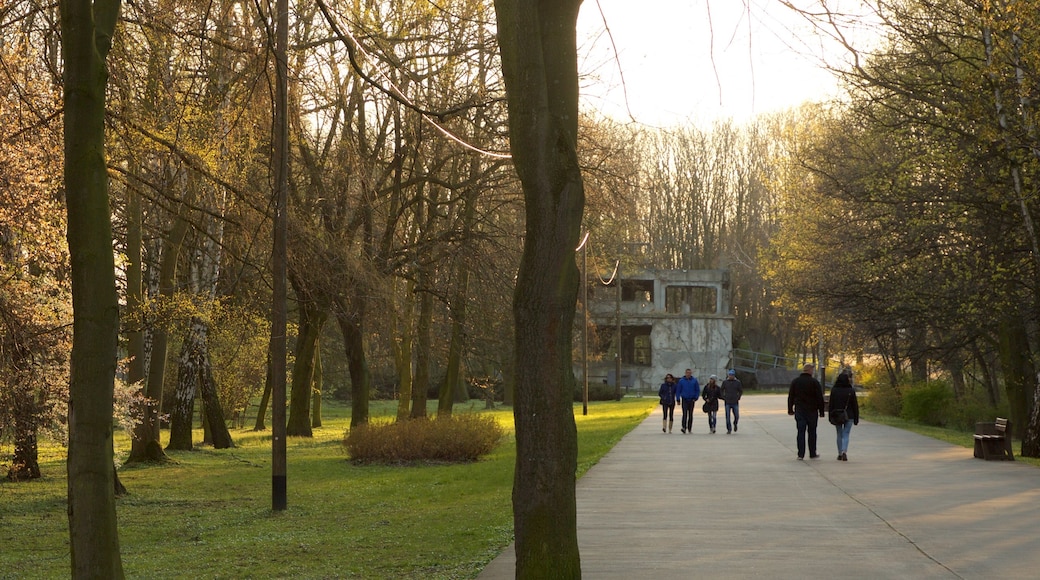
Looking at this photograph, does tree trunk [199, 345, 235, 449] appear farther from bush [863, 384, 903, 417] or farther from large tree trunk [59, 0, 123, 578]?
bush [863, 384, 903, 417]

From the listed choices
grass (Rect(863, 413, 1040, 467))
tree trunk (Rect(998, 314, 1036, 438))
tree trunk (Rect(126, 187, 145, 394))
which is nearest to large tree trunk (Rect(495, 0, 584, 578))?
tree trunk (Rect(126, 187, 145, 394))

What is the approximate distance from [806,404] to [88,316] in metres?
17.1

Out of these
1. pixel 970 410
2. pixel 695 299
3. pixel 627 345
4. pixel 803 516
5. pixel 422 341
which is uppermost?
pixel 695 299

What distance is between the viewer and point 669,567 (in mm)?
10320

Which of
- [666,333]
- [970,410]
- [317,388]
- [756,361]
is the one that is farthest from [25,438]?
[756,361]

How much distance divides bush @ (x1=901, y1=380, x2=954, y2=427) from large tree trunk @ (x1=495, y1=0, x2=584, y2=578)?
34.6 metres

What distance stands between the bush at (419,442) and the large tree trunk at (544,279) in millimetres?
18388

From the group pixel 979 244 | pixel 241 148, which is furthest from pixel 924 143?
pixel 241 148

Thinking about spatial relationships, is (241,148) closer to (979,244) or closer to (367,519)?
(367,519)

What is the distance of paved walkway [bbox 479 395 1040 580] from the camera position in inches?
412

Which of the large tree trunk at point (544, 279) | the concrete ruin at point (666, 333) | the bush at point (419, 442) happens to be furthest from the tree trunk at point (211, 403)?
the concrete ruin at point (666, 333)

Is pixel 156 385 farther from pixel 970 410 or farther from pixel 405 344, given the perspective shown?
pixel 970 410

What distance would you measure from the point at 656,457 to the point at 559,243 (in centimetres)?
1588

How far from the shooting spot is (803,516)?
1405 cm
